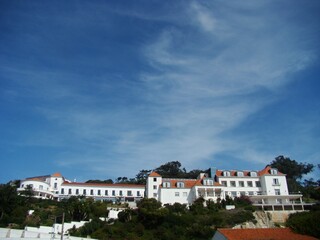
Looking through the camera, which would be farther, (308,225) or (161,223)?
(161,223)

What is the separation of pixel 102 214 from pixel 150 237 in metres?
12.5

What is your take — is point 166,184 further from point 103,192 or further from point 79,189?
point 79,189

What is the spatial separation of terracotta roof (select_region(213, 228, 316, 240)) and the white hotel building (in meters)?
17.2

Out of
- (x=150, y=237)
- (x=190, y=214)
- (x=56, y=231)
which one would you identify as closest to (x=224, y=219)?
(x=190, y=214)

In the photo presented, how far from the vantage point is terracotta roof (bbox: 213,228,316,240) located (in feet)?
127

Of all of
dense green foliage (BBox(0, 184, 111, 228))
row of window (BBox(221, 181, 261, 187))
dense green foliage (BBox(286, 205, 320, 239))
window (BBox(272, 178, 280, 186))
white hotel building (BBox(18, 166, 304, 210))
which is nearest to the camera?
dense green foliage (BBox(286, 205, 320, 239))

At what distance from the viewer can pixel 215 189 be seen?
210 ft

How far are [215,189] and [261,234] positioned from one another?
918 inches

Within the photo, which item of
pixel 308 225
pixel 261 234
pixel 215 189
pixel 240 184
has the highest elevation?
pixel 240 184

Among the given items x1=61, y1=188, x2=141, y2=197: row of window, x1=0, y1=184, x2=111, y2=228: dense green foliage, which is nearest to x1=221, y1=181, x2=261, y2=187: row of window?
x1=61, y1=188, x2=141, y2=197: row of window

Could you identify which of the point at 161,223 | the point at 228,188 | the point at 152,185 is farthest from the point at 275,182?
the point at 161,223

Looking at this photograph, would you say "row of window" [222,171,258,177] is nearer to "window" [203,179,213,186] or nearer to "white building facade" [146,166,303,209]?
"white building facade" [146,166,303,209]

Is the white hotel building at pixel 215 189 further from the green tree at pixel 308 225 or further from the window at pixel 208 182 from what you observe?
the green tree at pixel 308 225

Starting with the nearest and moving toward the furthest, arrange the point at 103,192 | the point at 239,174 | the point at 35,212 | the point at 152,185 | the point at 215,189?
the point at 35,212 < the point at 215,189 < the point at 239,174 < the point at 152,185 < the point at 103,192
